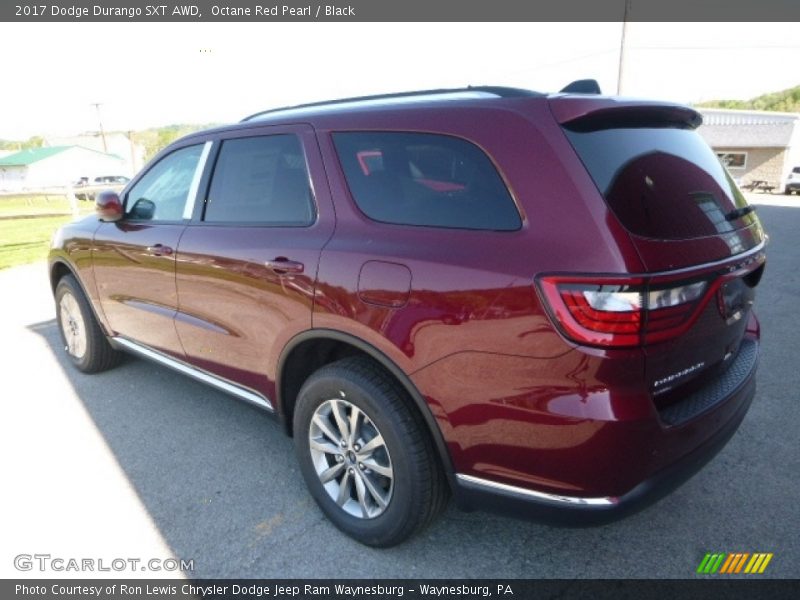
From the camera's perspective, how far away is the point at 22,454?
3.23 m

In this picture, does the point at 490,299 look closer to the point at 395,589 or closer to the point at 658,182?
the point at 658,182

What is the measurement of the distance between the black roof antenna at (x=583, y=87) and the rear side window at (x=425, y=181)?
2.02ft

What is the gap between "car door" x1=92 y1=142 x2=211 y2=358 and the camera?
3.24 metres

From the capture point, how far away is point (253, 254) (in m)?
2.64

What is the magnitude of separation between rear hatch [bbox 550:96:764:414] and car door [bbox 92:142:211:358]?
2288 mm

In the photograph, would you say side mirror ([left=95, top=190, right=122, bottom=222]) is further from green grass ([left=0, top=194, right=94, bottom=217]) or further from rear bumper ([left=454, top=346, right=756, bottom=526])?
green grass ([left=0, top=194, right=94, bottom=217])

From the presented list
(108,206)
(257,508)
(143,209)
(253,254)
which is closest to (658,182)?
(253,254)

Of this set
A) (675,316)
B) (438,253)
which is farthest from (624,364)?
(438,253)

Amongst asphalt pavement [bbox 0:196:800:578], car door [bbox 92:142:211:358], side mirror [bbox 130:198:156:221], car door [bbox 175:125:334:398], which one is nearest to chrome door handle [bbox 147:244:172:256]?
car door [bbox 92:142:211:358]

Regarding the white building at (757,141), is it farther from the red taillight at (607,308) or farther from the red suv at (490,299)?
the red taillight at (607,308)

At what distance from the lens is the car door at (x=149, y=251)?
3244 mm

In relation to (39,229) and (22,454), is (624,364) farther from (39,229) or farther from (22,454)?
(39,229)
